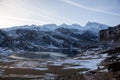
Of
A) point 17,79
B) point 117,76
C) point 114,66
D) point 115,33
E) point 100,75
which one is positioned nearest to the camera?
point 117,76

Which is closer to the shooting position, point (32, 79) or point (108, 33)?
point (32, 79)

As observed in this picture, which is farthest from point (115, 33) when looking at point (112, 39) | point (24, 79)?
point (24, 79)

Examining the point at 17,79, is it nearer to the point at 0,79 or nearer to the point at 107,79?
the point at 0,79

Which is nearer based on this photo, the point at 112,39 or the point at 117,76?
the point at 117,76

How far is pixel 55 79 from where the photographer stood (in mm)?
40094

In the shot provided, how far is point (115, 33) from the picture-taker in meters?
188

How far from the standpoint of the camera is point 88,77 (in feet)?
97.0

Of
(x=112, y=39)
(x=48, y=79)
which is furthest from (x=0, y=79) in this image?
(x=112, y=39)

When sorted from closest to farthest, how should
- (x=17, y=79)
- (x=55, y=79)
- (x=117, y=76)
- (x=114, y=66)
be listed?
(x=117, y=76), (x=114, y=66), (x=55, y=79), (x=17, y=79)

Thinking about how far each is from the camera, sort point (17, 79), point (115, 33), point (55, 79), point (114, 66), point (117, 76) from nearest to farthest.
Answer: point (117, 76), point (114, 66), point (55, 79), point (17, 79), point (115, 33)

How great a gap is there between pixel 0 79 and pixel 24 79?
426 centimetres

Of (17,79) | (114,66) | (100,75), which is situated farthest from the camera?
(17,79)

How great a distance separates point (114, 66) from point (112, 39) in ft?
516

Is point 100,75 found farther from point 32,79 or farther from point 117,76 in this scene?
point 32,79
